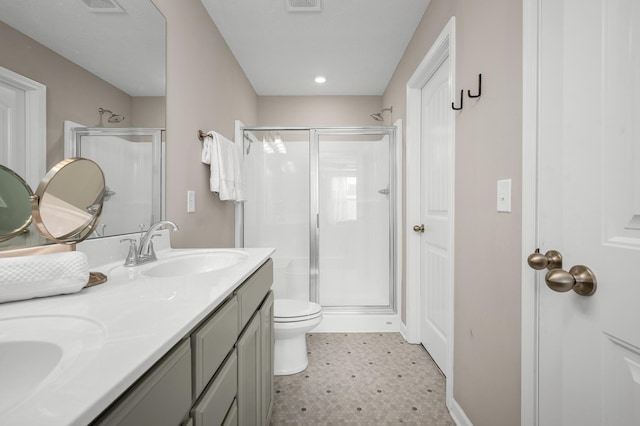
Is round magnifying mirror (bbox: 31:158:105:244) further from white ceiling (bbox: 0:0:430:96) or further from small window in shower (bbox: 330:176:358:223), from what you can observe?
small window in shower (bbox: 330:176:358:223)

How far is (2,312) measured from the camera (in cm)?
59

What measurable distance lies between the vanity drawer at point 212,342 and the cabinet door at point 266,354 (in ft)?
1.17

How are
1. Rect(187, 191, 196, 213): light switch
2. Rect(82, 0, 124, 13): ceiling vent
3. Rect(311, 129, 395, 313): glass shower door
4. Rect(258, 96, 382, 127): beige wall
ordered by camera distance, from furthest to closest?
Rect(258, 96, 382, 127): beige wall → Rect(311, 129, 395, 313): glass shower door → Rect(187, 191, 196, 213): light switch → Rect(82, 0, 124, 13): ceiling vent

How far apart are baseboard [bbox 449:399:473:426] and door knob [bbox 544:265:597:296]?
3.19ft

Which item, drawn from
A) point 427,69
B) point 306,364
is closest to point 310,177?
point 427,69

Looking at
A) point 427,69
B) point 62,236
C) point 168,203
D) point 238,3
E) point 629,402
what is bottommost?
point 629,402

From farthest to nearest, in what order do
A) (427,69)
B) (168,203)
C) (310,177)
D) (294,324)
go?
(310,177), (427,69), (294,324), (168,203)

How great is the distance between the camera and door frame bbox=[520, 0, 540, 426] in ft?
2.93

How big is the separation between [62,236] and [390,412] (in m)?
1.62

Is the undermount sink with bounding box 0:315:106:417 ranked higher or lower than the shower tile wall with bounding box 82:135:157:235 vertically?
lower

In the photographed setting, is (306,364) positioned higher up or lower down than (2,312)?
lower down

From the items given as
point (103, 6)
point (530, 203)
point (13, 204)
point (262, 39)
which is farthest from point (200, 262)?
point (262, 39)

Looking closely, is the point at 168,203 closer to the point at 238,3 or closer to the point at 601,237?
the point at 238,3

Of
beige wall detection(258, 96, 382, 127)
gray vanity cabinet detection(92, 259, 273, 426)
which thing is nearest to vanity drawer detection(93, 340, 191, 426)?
gray vanity cabinet detection(92, 259, 273, 426)
